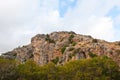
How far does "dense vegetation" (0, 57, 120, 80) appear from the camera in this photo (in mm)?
109750

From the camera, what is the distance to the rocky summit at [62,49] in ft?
513

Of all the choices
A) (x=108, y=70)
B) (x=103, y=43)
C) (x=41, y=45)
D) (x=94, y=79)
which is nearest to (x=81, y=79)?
(x=94, y=79)

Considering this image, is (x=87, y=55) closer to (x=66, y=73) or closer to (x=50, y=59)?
(x=50, y=59)

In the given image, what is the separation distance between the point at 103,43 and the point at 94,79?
5903 centimetres

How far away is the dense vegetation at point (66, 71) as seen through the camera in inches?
4321

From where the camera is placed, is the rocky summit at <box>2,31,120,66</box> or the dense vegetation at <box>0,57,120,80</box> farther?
the rocky summit at <box>2,31,120,66</box>

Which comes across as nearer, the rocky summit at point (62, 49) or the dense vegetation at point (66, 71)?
the dense vegetation at point (66, 71)

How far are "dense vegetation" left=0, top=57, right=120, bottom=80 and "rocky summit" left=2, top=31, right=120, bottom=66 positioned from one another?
34.8 metres

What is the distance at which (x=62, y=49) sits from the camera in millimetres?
170625

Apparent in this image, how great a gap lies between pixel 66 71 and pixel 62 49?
58.6 metres

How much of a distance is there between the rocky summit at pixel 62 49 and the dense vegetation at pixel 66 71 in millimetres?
34789

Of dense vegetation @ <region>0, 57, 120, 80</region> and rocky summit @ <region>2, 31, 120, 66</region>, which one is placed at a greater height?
rocky summit @ <region>2, 31, 120, 66</region>

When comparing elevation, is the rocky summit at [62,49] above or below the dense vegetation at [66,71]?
above

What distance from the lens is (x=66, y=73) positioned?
112000mm
